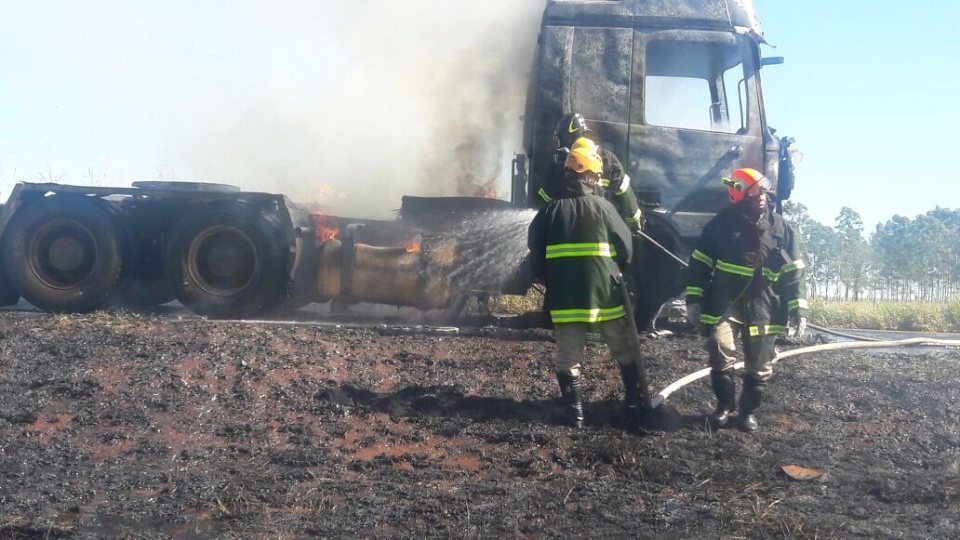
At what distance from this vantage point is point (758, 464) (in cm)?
475

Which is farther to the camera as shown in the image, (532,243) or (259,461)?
(532,243)

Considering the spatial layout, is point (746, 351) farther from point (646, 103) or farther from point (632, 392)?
point (646, 103)

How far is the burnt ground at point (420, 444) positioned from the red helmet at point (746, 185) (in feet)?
5.06

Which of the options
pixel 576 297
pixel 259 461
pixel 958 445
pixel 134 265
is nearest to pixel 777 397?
pixel 958 445

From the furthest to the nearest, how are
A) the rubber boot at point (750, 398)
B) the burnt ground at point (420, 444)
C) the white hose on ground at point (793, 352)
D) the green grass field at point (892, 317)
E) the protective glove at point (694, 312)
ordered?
the green grass field at point (892, 317) < the white hose on ground at point (793, 352) < the protective glove at point (694, 312) < the rubber boot at point (750, 398) < the burnt ground at point (420, 444)

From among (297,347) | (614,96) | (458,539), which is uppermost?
(614,96)

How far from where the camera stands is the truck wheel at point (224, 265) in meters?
8.52

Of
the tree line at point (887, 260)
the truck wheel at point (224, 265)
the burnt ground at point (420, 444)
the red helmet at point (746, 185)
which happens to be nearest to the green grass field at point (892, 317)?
the burnt ground at point (420, 444)

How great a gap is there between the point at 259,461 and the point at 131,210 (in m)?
5.06

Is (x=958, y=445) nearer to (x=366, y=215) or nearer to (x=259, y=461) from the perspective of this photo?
(x=259, y=461)

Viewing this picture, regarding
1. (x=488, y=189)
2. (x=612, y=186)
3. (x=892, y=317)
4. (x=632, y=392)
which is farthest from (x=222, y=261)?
(x=892, y=317)

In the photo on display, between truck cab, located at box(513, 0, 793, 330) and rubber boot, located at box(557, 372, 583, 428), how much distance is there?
8.29ft

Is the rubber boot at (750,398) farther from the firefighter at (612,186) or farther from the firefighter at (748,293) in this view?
the firefighter at (612,186)

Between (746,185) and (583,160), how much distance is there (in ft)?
3.62
